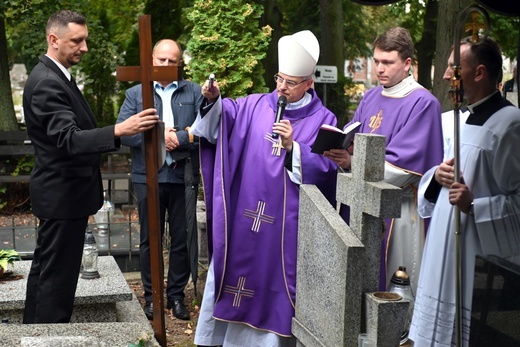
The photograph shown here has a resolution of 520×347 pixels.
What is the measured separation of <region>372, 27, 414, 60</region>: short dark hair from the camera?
206 inches

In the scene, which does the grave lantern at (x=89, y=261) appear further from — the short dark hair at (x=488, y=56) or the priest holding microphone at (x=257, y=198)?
the short dark hair at (x=488, y=56)

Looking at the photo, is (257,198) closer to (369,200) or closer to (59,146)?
(59,146)

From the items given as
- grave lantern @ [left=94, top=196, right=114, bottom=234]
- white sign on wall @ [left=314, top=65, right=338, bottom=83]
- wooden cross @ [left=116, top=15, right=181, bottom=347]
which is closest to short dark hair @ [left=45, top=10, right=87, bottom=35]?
wooden cross @ [left=116, top=15, right=181, bottom=347]

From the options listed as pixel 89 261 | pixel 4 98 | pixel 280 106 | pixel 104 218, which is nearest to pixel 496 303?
pixel 280 106

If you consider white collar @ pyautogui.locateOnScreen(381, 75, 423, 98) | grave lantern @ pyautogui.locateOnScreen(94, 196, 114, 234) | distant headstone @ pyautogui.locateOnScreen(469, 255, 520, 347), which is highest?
white collar @ pyautogui.locateOnScreen(381, 75, 423, 98)

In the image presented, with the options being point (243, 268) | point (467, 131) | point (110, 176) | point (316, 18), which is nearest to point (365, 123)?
point (243, 268)

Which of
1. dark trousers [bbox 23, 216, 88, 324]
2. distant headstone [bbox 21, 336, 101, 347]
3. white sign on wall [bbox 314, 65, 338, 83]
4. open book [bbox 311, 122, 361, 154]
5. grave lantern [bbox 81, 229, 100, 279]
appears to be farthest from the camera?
white sign on wall [bbox 314, 65, 338, 83]

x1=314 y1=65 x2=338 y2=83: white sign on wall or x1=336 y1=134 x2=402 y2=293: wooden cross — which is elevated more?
x1=314 y1=65 x2=338 y2=83: white sign on wall

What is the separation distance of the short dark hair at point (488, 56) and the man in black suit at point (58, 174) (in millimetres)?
2224

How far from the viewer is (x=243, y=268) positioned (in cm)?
545

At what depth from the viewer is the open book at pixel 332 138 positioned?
15.4ft

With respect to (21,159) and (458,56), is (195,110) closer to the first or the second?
(458,56)

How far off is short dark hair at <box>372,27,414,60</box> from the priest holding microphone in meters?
0.43

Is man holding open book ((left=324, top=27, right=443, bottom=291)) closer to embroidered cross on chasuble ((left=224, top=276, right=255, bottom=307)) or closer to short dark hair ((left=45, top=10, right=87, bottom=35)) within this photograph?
embroidered cross on chasuble ((left=224, top=276, right=255, bottom=307))
